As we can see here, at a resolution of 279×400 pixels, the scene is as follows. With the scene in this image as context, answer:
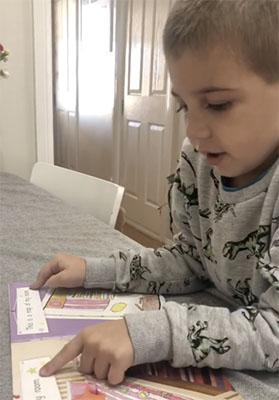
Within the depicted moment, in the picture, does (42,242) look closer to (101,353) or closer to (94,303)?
(94,303)

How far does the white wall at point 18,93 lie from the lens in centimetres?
177

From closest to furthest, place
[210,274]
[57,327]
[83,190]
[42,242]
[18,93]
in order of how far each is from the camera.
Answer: [57,327]
[210,274]
[42,242]
[83,190]
[18,93]

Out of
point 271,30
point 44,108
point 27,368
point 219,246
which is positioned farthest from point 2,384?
point 44,108

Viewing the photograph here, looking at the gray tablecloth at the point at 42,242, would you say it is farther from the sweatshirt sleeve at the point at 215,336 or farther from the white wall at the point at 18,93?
the white wall at the point at 18,93

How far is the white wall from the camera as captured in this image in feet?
5.82

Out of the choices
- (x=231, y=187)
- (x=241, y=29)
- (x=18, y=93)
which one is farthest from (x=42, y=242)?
(x=18, y=93)

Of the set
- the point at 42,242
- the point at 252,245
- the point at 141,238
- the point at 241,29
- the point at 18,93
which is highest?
the point at 241,29

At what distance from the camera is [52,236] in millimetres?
944

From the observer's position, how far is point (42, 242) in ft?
2.95

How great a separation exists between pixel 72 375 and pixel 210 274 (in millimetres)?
279

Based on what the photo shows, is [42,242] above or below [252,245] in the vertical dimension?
below

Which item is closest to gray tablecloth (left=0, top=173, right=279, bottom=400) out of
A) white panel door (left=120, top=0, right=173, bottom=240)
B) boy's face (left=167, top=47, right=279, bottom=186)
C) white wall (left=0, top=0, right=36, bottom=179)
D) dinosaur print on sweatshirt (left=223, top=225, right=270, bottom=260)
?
dinosaur print on sweatshirt (left=223, top=225, right=270, bottom=260)

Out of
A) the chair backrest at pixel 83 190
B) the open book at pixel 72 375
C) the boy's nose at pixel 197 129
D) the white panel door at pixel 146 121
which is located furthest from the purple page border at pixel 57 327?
the white panel door at pixel 146 121

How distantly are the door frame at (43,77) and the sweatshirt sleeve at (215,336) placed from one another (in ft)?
5.18
